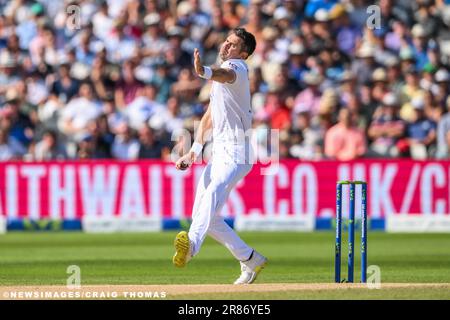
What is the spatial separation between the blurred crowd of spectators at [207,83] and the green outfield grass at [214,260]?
1663 mm

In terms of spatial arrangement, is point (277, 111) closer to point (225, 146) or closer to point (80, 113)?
point (80, 113)

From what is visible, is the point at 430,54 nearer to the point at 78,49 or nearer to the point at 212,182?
the point at 78,49

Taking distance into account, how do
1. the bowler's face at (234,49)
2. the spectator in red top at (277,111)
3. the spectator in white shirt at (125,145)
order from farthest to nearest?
the spectator in white shirt at (125,145) < the spectator in red top at (277,111) < the bowler's face at (234,49)

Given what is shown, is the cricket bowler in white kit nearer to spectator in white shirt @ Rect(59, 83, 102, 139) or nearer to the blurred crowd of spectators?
the blurred crowd of spectators

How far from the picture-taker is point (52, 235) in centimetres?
1925

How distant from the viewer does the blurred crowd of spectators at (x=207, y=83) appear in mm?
19797

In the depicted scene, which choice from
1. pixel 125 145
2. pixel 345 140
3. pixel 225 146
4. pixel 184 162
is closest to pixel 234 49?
pixel 225 146

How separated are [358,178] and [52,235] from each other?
15.2 ft

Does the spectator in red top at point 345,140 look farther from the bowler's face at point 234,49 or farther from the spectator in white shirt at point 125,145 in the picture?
the bowler's face at point 234,49

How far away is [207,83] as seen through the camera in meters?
21.0

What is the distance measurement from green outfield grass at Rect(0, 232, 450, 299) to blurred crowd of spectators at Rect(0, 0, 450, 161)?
1.66m

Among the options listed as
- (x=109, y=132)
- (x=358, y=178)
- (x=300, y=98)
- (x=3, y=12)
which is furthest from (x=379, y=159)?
(x=3, y=12)

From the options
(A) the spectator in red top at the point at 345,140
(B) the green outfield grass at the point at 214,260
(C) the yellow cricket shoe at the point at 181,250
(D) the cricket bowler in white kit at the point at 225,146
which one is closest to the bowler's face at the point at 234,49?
(D) the cricket bowler in white kit at the point at 225,146

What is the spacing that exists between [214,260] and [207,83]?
20.3ft
